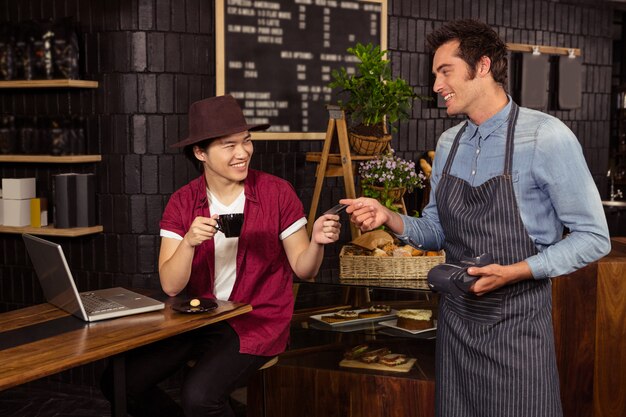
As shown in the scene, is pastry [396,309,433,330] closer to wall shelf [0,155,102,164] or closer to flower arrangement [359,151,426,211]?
flower arrangement [359,151,426,211]

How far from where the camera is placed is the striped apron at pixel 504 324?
2.37 metres

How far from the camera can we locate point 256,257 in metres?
3.02

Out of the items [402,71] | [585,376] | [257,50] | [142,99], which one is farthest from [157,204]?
[585,376]

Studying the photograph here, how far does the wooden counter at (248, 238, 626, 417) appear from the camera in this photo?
3184 millimetres

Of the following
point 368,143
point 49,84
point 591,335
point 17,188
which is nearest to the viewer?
point 591,335

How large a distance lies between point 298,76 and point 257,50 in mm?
361

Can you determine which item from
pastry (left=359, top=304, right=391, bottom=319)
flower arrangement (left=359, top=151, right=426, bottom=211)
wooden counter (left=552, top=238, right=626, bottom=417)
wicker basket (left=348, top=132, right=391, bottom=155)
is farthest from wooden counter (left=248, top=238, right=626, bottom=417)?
wicker basket (left=348, top=132, right=391, bottom=155)

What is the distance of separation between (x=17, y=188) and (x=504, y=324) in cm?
346

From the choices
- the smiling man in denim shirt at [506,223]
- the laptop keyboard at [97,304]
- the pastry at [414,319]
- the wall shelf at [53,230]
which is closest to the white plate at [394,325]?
the pastry at [414,319]

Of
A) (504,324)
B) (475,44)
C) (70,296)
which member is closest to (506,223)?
(504,324)

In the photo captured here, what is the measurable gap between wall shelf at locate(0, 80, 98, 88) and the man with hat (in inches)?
72.2

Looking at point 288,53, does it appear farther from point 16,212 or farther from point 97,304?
point 97,304

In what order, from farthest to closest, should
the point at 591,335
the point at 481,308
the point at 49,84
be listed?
the point at 49,84 < the point at 591,335 < the point at 481,308

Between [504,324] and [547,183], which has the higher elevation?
[547,183]
